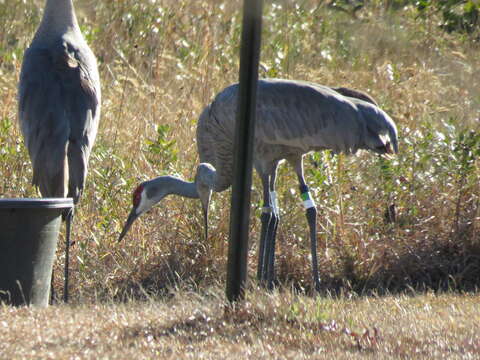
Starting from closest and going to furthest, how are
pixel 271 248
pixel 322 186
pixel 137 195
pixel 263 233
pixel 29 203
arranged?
pixel 29 203, pixel 271 248, pixel 263 233, pixel 137 195, pixel 322 186

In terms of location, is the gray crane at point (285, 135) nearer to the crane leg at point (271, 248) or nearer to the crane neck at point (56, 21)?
Answer: the crane leg at point (271, 248)

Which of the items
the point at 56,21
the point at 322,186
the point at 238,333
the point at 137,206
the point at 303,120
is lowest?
the point at 238,333

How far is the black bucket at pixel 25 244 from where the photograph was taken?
5.31m

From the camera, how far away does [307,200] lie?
255 inches

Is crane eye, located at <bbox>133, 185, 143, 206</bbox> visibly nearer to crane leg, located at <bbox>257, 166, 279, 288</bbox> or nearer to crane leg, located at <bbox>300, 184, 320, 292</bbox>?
crane leg, located at <bbox>257, 166, 279, 288</bbox>

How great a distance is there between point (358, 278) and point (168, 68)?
161 inches

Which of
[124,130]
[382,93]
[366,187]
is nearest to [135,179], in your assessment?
[124,130]

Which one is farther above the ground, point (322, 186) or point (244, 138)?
point (244, 138)

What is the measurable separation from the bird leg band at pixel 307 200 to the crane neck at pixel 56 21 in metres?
2.10

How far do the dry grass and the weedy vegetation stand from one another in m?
0.01

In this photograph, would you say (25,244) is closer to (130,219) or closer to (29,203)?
(29,203)

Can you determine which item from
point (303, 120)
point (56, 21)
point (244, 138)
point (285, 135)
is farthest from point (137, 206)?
point (244, 138)

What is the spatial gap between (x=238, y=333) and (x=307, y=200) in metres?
2.38

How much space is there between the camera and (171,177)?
665cm
